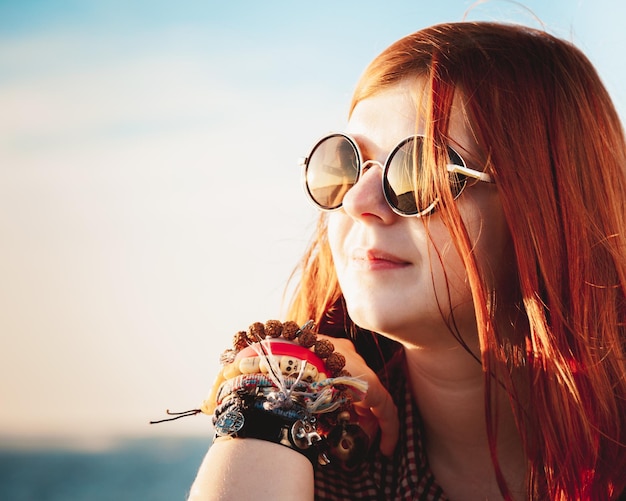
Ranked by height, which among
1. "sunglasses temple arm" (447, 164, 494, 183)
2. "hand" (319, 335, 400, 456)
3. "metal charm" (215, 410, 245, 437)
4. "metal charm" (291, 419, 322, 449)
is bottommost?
"hand" (319, 335, 400, 456)

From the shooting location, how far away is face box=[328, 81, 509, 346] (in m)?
2.17

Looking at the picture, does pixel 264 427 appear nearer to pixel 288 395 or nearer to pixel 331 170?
pixel 288 395

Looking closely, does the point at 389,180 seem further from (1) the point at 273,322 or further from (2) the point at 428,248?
(1) the point at 273,322

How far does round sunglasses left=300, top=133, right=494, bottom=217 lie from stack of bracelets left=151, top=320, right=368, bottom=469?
43cm

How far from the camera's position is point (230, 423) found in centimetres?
199

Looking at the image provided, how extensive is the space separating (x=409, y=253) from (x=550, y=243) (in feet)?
1.25

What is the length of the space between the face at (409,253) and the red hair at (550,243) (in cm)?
5

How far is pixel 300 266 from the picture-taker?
118 inches

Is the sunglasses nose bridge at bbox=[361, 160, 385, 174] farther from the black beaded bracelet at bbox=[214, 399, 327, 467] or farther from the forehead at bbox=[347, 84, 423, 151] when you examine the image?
the black beaded bracelet at bbox=[214, 399, 327, 467]

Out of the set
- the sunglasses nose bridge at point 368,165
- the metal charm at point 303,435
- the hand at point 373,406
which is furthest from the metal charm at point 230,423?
the sunglasses nose bridge at point 368,165

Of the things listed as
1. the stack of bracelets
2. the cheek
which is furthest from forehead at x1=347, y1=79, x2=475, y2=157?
the stack of bracelets

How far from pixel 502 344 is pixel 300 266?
0.93m

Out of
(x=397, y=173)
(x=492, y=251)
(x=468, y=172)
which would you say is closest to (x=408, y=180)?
(x=397, y=173)

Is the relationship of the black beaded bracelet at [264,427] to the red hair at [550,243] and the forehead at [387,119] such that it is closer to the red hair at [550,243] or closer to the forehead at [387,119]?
the red hair at [550,243]
